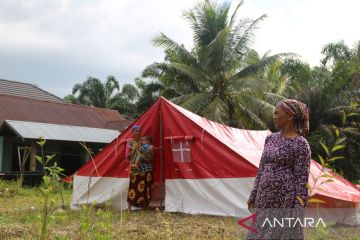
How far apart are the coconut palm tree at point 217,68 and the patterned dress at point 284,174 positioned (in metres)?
11.7

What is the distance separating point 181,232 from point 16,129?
9412mm

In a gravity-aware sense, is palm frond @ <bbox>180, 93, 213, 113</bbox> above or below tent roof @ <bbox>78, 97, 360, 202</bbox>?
above

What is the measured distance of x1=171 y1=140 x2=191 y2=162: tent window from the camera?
630 centimetres

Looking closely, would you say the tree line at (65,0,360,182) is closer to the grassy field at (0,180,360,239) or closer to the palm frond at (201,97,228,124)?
the palm frond at (201,97,228,124)

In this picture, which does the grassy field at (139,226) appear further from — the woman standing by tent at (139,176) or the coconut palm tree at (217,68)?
the coconut palm tree at (217,68)

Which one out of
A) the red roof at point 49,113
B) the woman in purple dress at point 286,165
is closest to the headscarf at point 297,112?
the woman in purple dress at point 286,165

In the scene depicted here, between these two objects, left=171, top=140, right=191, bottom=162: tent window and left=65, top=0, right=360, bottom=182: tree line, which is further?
left=65, top=0, right=360, bottom=182: tree line

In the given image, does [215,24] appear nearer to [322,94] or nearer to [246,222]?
[322,94]

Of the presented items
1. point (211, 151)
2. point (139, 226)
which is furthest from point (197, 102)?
point (139, 226)

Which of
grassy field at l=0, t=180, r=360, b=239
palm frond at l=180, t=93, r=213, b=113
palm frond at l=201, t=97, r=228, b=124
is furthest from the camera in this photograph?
palm frond at l=180, t=93, r=213, b=113

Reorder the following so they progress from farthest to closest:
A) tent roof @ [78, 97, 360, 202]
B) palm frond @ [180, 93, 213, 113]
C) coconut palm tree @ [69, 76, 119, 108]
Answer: coconut palm tree @ [69, 76, 119, 108] → palm frond @ [180, 93, 213, 113] → tent roof @ [78, 97, 360, 202]

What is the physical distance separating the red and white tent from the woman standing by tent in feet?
0.92

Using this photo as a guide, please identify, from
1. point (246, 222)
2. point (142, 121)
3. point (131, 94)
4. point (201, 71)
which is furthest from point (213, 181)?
point (131, 94)

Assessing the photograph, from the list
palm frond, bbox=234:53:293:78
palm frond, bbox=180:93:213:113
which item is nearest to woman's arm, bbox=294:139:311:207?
palm frond, bbox=180:93:213:113
